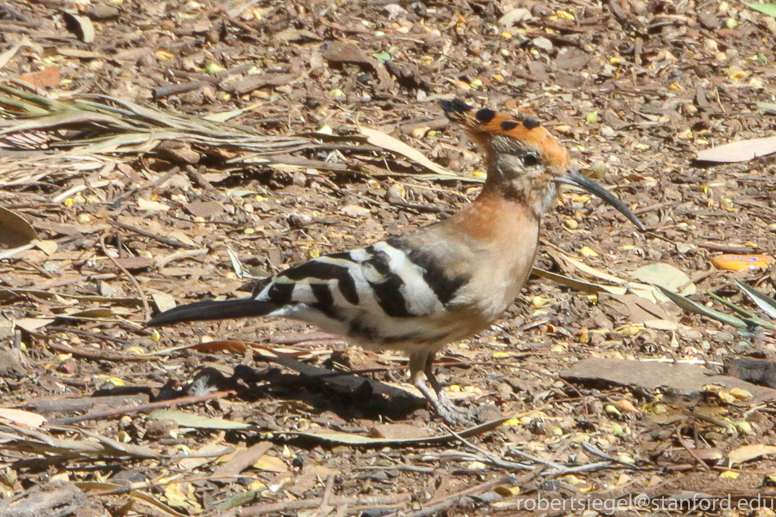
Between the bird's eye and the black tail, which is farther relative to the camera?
the bird's eye

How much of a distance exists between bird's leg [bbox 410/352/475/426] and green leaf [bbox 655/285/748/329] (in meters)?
1.48

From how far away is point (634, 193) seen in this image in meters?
6.64

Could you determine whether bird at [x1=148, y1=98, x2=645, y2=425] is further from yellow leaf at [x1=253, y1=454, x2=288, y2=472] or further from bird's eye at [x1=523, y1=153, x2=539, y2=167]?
yellow leaf at [x1=253, y1=454, x2=288, y2=472]

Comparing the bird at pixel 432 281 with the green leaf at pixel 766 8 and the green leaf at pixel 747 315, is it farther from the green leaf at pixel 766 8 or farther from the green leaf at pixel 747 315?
the green leaf at pixel 766 8

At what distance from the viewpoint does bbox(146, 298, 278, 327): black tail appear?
4375 mm

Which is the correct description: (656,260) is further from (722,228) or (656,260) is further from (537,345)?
(537,345)

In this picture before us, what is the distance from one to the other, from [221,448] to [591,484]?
144cm

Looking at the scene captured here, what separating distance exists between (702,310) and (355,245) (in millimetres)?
1888

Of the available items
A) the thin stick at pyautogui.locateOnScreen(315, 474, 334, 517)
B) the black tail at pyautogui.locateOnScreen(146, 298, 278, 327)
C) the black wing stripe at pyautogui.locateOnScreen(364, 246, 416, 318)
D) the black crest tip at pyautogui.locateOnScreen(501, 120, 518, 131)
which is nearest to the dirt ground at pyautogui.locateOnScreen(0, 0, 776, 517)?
the thin stick at pyautogui.locateOnScreen(315, 474, 334, 517)

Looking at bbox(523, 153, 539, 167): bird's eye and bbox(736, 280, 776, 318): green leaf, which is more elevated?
bbox(523, 153, 539, 167): bird's eye

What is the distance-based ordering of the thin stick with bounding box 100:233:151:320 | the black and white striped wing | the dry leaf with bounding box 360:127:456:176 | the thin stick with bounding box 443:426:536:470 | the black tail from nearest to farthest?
1. the thin stick with bounding box 443:426:536:470
2. the black tail
3. the black and white striped wing
4. the thin stick with bounding box 100:233:151:320
5. the dry leaf with bounding box 360:127:456:176

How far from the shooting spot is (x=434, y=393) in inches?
188

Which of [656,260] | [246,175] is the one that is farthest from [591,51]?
[246,175]

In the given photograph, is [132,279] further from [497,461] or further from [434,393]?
[497,461]
